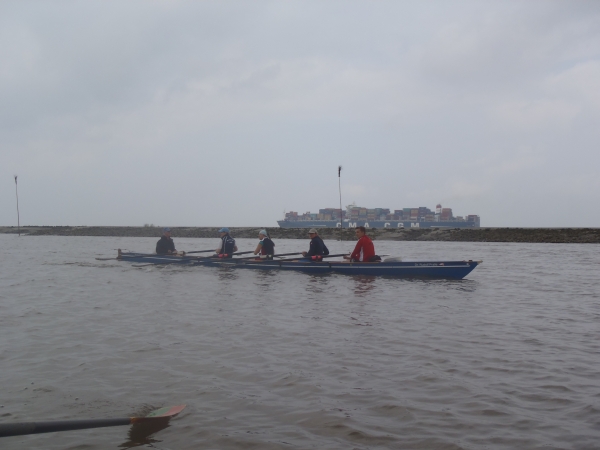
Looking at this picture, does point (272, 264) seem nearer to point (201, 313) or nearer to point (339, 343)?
point (201, 313)

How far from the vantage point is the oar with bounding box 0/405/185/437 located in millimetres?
3842

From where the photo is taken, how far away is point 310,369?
21.9 feet

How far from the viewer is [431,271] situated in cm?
1681

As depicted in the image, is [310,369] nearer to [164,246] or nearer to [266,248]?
[266,248]

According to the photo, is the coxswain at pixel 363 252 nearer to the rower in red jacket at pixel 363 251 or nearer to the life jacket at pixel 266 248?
the rower in red jacket at pixel 363 251

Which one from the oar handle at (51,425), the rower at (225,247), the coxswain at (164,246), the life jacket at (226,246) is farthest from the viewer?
the coxswain at (164,246)

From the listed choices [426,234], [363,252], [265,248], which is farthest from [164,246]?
[426,234]

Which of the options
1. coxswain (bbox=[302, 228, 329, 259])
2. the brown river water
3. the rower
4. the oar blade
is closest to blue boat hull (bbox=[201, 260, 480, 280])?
coxswain (bbox=[302, 228, 329, 259])

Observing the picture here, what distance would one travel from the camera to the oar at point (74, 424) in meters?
3.84

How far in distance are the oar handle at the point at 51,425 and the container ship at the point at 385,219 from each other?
106m

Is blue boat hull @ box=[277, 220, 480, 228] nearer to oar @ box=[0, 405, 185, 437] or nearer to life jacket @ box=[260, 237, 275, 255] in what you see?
life jacket @ box=[260, 237, 275, 255]

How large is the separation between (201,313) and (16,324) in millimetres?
3532

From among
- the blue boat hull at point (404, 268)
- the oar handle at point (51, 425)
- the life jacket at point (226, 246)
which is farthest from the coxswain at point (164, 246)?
the oar handle at point (51, 425)

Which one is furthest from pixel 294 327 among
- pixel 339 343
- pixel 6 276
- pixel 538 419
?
pixel 6 276
